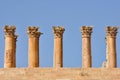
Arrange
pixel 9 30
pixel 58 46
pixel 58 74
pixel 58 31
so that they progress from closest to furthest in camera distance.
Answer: pixel 58 74 < pixel 58 46 < pixel 58 31 < pixel 9 30

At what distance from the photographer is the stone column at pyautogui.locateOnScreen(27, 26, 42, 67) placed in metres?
57.3

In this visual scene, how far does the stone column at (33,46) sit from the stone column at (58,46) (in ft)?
6.15

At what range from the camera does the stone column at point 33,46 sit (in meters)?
57.3

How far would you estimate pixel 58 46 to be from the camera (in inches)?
2281

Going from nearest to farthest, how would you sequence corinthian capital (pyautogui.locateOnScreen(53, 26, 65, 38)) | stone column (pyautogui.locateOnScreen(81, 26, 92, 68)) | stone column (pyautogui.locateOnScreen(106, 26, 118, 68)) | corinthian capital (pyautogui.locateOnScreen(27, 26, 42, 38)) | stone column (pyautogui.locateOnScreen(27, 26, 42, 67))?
stone column (pyautogui.locateOnScreen(27, 26, 42, 67))
corinthian capital (pyautogui.locateOnScreen(27, 26, 42, 38))
stone column (pyautogui.locateOnScreen(81, 26, 92, 68))
corinthian capital (pyautogui.locateOnScreen(53, 26, 65, 38))
stone column (pyautogui.locateOnScreen(106, 26, 118, 68))

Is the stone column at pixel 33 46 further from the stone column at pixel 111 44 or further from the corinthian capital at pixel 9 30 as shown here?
the stone column at pixel 111 44

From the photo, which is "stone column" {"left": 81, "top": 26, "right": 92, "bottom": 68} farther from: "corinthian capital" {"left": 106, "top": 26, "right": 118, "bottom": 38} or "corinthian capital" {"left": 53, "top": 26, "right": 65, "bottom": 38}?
"corinthian capital" {"left": 53, "top": 26, "right": 65, "bottom": 38}

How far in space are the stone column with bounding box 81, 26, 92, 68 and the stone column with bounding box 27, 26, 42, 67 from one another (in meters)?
4.70

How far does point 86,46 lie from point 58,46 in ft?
9.39

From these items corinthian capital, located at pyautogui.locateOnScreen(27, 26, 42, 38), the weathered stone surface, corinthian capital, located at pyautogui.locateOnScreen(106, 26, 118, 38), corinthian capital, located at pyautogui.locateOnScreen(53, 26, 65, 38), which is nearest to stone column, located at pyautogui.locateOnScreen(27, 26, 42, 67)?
corinthian capital, located at pyautogui.locateOnScreen(27, 26, 42, 38)

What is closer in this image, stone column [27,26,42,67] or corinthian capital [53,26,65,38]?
stone column [27,26,42,67]

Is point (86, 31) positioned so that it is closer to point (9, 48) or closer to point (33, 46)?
point (33, 46)

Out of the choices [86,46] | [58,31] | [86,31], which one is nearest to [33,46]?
[58,31]

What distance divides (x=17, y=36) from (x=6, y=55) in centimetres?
760
